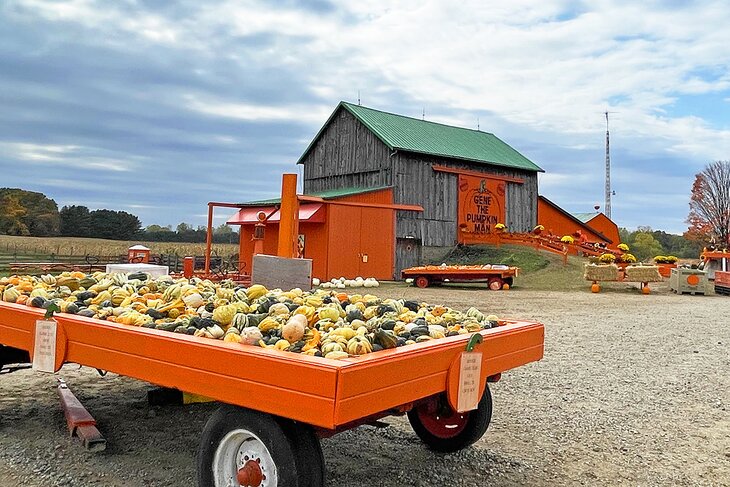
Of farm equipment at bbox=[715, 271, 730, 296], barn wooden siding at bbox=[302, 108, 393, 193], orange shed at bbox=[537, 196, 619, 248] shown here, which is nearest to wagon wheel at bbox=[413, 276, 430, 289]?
barn wooden siding at bbox=[302, 108, 393, 193]

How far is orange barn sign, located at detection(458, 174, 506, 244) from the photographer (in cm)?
2822

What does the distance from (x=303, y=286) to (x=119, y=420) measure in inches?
76.0

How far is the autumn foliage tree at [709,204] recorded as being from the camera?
44594 millimetres

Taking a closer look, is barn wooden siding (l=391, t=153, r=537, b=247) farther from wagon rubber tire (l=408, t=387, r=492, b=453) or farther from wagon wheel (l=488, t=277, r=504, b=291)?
wagon rubber tire (l=408, t=387, r=492, b=453)

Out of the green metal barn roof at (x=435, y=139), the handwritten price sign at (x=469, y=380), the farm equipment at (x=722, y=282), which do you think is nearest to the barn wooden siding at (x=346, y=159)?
the green metal barn roof at (x=435, y=139)

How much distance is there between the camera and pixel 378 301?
4496mm

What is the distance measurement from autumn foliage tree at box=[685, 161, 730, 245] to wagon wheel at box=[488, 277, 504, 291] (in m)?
31.2

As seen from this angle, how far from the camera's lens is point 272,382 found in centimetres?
259

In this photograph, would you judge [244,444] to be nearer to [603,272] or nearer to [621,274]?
[603,272]

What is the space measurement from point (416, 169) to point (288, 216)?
19728 mm

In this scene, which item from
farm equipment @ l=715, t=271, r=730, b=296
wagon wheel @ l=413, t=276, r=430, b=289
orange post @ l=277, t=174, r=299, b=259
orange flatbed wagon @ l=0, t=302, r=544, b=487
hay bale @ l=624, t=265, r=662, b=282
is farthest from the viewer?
wagon wheel @ l=413, t=276, r=430, b=289

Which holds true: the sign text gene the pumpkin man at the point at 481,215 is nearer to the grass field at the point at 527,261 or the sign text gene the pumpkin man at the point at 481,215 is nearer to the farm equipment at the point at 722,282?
the grass field at the point at 527,261

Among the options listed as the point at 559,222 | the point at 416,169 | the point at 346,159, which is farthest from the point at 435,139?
the point at 559,222

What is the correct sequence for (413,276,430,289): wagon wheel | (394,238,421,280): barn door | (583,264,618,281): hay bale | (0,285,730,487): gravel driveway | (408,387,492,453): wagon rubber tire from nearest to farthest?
(0,285,730,487): gravel driveway, (408,387,492,453): wagon rubber tire, (583,264,618,281): hay bale, (413,276,430,289): wagon wheel, (394,238,421,280): barn door
